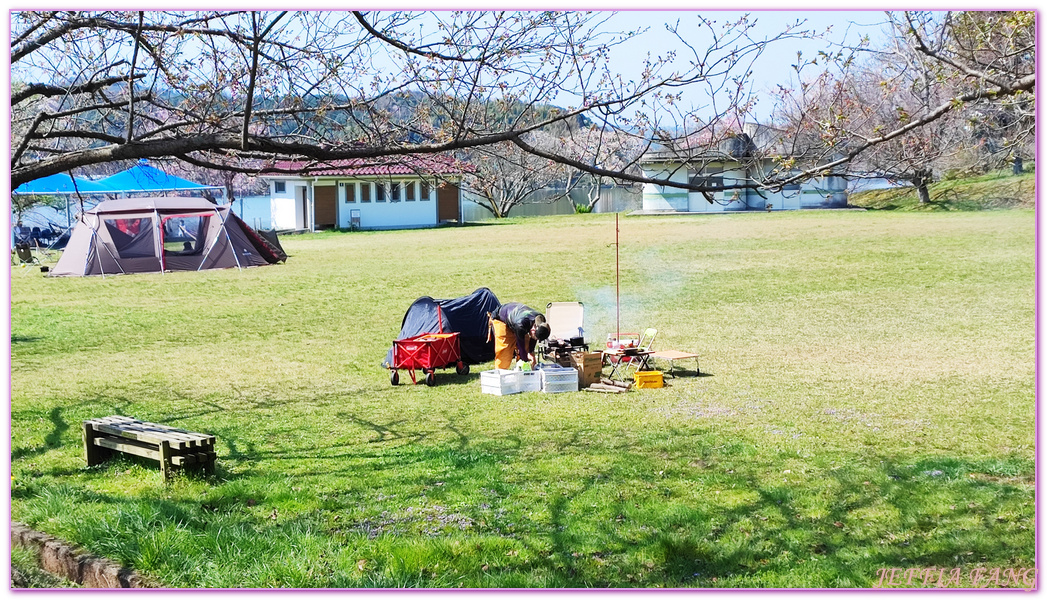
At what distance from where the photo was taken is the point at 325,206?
4050cm

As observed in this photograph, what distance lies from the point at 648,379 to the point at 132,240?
17403 millimetres

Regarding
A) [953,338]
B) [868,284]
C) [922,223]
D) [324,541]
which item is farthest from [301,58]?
[922,223]

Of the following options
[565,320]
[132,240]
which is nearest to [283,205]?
[132,240]

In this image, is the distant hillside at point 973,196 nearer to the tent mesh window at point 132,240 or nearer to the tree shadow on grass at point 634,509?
the tent mesh window at point 132,240

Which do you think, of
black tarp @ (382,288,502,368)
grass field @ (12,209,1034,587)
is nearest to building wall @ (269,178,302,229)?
grass field @ (12,209,1034,587)

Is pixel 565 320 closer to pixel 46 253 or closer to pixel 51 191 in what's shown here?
pixel 46 253

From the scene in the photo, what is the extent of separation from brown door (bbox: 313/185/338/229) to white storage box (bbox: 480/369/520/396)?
103ft

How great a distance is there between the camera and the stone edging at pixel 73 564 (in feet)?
15.4

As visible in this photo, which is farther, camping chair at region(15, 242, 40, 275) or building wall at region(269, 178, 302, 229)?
building wall at region(269, 178, 302, 229)

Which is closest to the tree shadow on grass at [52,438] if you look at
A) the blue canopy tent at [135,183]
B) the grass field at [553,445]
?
the grass field at [553,445]

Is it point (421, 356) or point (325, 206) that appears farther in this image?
point (325, 206)

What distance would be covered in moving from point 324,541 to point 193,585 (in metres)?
0.69

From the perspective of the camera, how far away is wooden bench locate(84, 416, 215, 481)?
20.5 feet

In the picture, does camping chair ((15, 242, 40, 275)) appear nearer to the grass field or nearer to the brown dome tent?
the brown dome tent
